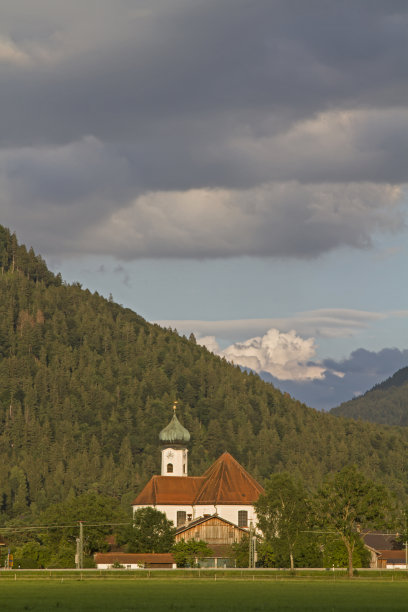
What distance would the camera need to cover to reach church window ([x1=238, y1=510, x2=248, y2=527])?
179 metres

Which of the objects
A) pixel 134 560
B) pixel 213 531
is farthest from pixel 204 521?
pixel 134 560

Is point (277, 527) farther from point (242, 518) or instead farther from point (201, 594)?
point (201, 594)

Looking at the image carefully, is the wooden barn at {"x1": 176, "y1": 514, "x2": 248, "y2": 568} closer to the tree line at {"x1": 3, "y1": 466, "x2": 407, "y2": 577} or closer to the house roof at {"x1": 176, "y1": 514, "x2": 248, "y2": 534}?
the house roof at {"x1": 176, "y1": 514, "x2": 248, "y2": 534}

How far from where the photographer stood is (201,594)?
270 feet

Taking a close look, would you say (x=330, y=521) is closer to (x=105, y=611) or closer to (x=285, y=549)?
(x=285, y=549)

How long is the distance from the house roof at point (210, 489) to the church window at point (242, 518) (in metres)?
1.39

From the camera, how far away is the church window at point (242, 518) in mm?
179125

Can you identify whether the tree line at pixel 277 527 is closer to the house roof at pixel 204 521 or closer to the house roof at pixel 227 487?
the house roof at pixel 204 521

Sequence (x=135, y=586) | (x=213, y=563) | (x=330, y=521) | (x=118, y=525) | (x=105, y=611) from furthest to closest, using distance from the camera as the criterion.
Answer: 1. (x=118, y=525)
2. (x=213, y=563)
3. (x=330, y=521)
4. (x=135, y=586)
5. (x=105, y=611)

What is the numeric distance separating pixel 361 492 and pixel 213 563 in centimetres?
2706

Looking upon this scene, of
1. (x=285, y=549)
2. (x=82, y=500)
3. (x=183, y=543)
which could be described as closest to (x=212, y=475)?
(x=82, y=500)

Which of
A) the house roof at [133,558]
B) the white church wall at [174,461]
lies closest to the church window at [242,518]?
the white church wall at [174,461]

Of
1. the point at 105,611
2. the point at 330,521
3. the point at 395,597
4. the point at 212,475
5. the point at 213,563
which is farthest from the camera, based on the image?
the point at 212,475

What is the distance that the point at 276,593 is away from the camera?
278 feet
